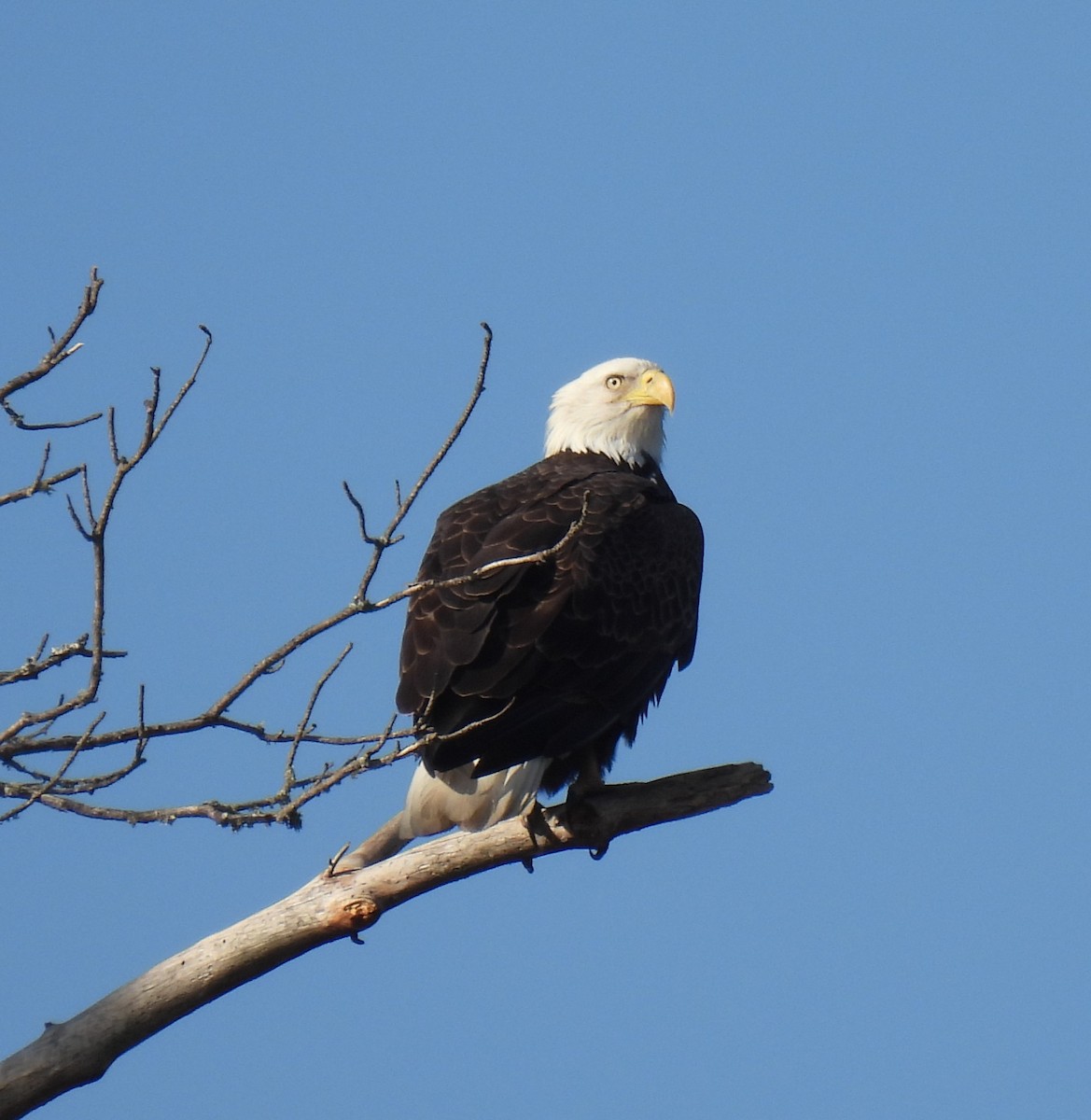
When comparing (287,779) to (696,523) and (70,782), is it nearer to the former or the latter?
(70,782)

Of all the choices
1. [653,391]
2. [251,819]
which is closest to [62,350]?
[251,819]

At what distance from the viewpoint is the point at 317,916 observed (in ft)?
16.0

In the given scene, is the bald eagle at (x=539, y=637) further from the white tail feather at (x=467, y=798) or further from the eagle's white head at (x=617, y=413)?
the eagle's white head at (x=617, y=413)

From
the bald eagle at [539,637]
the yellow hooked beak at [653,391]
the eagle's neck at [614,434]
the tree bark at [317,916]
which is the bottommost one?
the tree bark at [317,916]

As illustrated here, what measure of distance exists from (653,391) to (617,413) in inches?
7.7

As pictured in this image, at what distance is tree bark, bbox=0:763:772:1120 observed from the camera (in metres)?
4.55

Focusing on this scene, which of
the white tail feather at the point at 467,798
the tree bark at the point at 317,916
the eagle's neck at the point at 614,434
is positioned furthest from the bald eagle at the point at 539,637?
the eagle's neck at the point at 614,434

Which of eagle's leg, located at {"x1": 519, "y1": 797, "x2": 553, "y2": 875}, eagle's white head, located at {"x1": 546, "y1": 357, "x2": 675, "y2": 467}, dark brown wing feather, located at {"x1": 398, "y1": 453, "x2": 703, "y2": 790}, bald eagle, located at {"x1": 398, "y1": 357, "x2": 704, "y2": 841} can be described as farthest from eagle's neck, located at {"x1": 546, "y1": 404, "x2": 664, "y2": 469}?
eagle's leg, located at {"x1": 519, "y1": 797, "x2": 553, "y2": 875}

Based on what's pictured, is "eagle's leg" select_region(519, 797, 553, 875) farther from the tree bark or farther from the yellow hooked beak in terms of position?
the yellow hooked beak

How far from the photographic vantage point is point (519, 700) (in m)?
5.43

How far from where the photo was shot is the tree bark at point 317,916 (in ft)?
14.9

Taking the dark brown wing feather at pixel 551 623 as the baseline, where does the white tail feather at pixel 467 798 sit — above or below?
below

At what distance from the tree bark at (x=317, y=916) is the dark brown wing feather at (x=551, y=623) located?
265 millimetres

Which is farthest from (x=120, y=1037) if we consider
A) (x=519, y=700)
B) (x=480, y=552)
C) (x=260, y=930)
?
(x=480, y=552)
